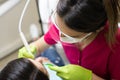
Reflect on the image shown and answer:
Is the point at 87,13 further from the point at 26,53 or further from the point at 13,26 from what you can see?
the point at 13,26

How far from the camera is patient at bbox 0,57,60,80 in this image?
2.66 feet

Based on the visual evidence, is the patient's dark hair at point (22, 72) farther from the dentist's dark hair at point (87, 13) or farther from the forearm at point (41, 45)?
the forearm at point (41, 45)

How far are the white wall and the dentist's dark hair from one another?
995 mm

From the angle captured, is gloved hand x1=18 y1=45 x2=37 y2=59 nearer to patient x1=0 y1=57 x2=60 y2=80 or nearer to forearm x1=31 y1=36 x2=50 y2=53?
forearm x1=31 y1=36 x2=50 y2=53

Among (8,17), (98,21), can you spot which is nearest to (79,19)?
(98,21)

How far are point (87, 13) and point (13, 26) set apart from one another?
1.15m

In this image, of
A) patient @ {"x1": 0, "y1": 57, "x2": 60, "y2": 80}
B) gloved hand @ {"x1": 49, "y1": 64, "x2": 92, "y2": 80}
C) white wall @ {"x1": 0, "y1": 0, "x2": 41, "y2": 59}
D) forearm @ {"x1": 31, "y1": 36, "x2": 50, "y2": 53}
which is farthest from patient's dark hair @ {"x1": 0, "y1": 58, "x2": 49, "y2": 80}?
white wall @ {"x1": 0, "y1": 0, "x2": 41, "y2": 59}

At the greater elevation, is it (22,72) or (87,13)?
(87,13)

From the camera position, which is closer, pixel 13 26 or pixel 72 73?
pixel 72 73

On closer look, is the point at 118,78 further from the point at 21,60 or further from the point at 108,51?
the point at 21,60

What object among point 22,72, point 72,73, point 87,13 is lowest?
point 72,73

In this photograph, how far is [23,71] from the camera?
0.83m

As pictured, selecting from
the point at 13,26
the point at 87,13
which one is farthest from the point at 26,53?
the point at 13,26

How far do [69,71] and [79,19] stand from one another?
0.24m
